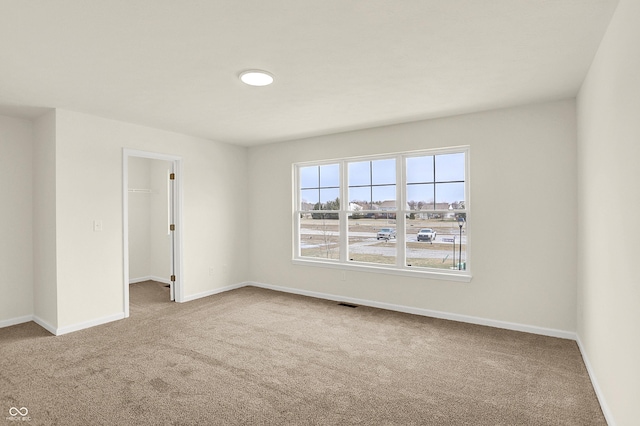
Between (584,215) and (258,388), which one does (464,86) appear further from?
(258,388)

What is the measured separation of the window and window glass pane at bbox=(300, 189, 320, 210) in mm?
16

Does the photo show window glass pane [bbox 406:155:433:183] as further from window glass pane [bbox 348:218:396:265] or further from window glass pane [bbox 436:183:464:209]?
window glass pane [bbox 348:218:396:265]

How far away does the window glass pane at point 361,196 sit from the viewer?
5.09 meters

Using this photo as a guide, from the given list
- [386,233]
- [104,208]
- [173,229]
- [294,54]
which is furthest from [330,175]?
[104,208]

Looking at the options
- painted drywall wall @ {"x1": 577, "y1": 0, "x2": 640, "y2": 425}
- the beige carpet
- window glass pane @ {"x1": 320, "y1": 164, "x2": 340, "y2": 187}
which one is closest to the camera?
painted drywall wall @ {"x1": 577, "y1": 0, "x2": 640, "y2": 425}

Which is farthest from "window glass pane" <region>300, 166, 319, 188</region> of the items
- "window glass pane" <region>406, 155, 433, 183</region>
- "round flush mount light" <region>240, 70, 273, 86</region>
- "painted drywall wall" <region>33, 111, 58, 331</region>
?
"painted drywall wall" <region>33, 111, 58, 331</region>

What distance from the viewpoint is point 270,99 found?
3.56 meters

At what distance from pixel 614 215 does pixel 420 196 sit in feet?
8.41

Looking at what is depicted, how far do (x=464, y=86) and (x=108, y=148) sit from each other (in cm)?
416

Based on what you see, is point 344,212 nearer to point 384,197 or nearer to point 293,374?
point 384,197

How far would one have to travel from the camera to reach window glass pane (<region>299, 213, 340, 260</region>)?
17.8 feet

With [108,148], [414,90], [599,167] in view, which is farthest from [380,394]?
A: [108,148]

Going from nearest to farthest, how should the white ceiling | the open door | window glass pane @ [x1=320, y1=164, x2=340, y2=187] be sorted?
the white ceiling, the open door, window glass pane @ [x1=320, y1=164, x2=340, y2=187]

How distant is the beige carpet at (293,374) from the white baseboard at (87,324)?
130 millimetres
